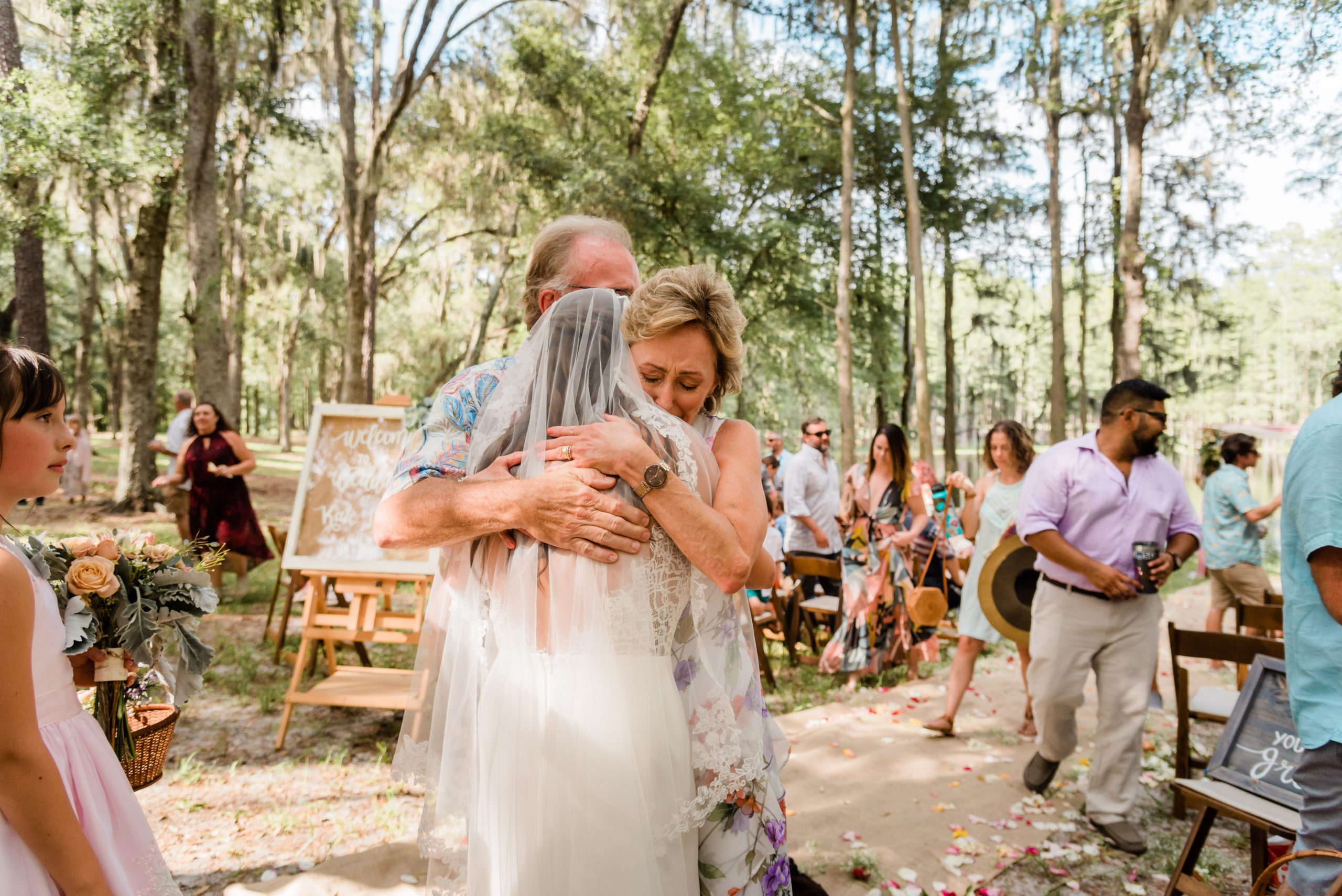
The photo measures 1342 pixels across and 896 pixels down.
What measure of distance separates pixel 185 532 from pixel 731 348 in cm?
905

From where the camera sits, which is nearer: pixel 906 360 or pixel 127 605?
pixel 127 605

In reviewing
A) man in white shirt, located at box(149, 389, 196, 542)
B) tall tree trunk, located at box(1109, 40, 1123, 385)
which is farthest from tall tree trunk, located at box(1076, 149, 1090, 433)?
man in white shirt, located at box(149, 389, 196, 542)

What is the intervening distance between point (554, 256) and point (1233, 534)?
7852 millimetres

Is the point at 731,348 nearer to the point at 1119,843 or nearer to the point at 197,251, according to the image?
the point at 1119,843

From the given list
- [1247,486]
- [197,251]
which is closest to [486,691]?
[1247,486]

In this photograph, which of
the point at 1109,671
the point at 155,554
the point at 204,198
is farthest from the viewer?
the point at 204,198

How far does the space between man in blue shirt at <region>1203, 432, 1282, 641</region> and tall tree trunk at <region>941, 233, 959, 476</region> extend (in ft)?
39.4

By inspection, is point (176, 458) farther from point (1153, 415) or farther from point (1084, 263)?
point (1084, 263)

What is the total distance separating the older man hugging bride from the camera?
62.0 inches

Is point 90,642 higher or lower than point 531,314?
lower

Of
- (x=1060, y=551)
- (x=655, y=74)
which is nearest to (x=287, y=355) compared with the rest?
(x=655, y=74)

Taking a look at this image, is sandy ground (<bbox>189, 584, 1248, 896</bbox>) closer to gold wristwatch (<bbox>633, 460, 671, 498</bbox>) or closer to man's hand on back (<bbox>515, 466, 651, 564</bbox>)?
man's hand on back (<bbox>515, 466, 651, 564</bbox>)

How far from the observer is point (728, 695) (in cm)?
182

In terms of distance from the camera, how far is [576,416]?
1.73m
